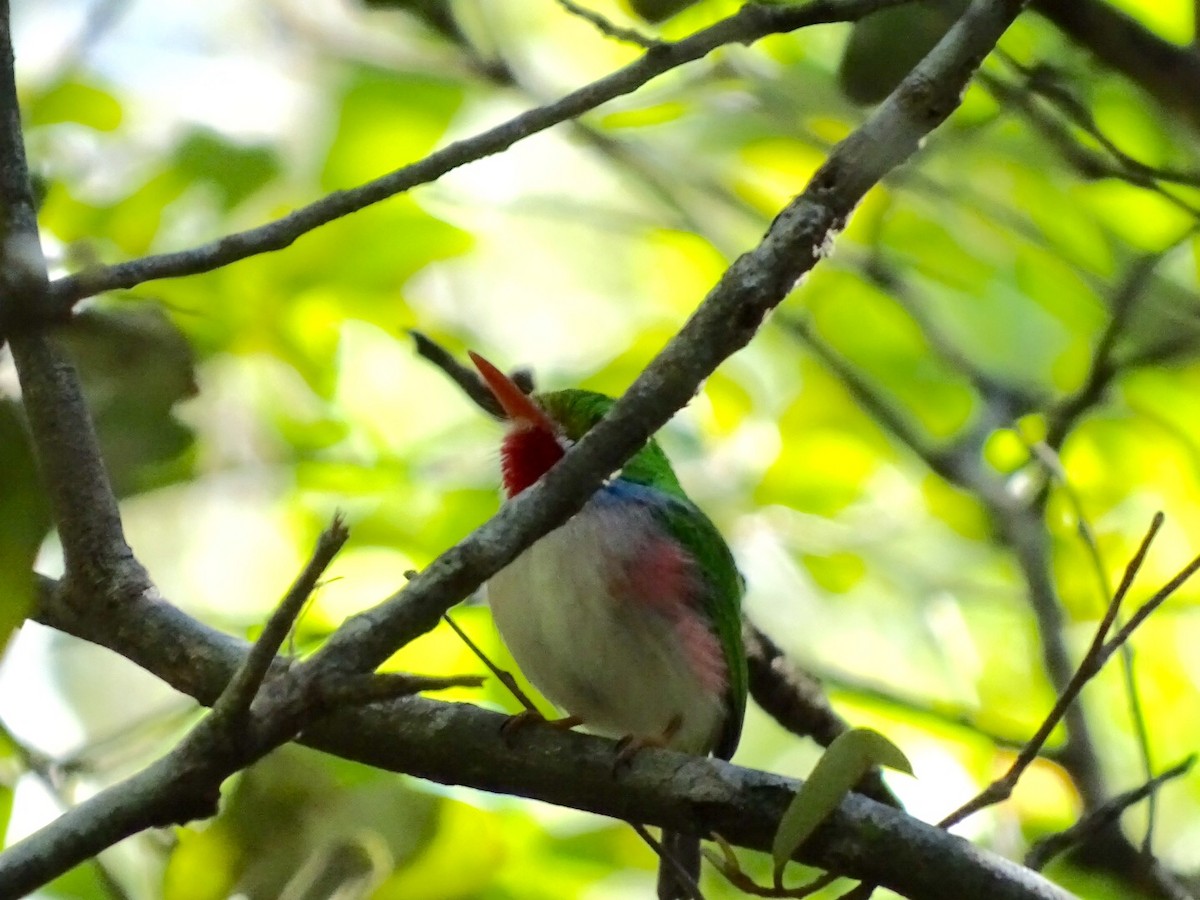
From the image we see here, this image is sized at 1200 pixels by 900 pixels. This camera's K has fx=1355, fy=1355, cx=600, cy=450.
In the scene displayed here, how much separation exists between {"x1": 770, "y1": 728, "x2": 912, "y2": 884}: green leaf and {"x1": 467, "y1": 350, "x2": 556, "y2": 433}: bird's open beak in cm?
113

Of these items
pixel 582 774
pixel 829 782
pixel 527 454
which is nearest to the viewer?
pixel 829 782

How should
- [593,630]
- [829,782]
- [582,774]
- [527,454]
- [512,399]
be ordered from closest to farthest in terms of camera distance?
[829,782], [582,774], [593,630], [512,399], [527,454]

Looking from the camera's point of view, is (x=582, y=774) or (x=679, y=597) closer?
(x=582, y=774)

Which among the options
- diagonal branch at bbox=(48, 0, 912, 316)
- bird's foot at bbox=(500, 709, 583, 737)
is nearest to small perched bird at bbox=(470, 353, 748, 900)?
bird's foot at bbox=(500, 709, 583, 737)

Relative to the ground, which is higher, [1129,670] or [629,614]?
[629,614]

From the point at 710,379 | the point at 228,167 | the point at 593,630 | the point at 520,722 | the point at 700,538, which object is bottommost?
the point at 520,722

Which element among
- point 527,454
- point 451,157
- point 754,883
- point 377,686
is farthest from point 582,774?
point 527,454

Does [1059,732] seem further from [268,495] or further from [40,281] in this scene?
[40,281]

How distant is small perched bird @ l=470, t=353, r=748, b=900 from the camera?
243 cm

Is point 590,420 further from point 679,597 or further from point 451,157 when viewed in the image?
point 451,157

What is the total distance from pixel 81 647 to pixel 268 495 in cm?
108

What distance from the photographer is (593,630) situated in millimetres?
2414

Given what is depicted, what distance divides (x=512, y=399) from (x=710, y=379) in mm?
399

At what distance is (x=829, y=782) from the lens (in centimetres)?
145
